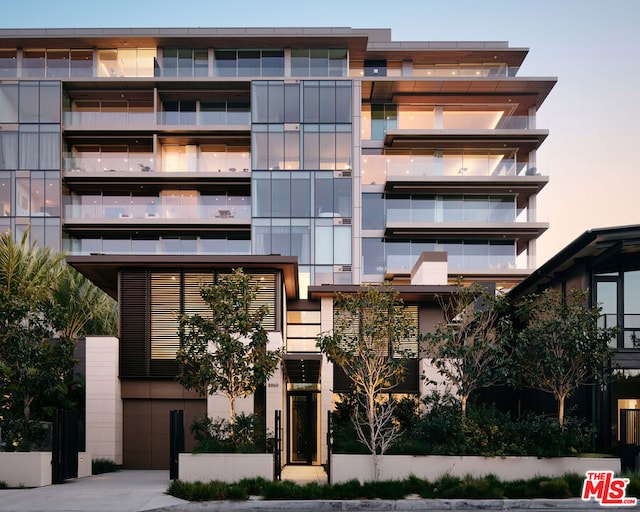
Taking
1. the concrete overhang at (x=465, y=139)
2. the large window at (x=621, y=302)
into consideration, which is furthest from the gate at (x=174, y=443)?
the concrete overhang at (x=465, y=139)

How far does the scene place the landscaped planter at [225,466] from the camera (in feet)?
65.7

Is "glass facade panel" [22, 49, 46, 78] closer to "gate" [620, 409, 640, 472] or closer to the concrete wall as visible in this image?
the concrete wall

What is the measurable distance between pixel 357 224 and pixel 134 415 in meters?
28.5

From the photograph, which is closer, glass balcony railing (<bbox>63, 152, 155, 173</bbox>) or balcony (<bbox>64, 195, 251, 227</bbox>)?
balcony (<bbox>64, 195, 251, 227</bbox>)

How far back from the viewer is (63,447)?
2142 cm

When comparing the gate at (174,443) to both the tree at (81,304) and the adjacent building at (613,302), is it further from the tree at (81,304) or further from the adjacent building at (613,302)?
the tree at (81,304)

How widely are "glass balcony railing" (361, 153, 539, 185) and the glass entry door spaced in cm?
2548

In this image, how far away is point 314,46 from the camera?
55156mm

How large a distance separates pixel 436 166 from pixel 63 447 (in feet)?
127

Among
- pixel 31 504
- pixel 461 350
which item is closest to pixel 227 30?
pixel 461 350

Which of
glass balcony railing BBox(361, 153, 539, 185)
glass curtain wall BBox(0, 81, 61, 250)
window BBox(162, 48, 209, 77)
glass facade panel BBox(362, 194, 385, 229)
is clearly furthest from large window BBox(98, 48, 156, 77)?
glass facade panel BBox(362, 194, 385, 229)

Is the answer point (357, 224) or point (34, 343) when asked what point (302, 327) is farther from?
point (357, 224)

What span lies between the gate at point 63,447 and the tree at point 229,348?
344cm

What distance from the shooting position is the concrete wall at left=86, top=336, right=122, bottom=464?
2569 cm
